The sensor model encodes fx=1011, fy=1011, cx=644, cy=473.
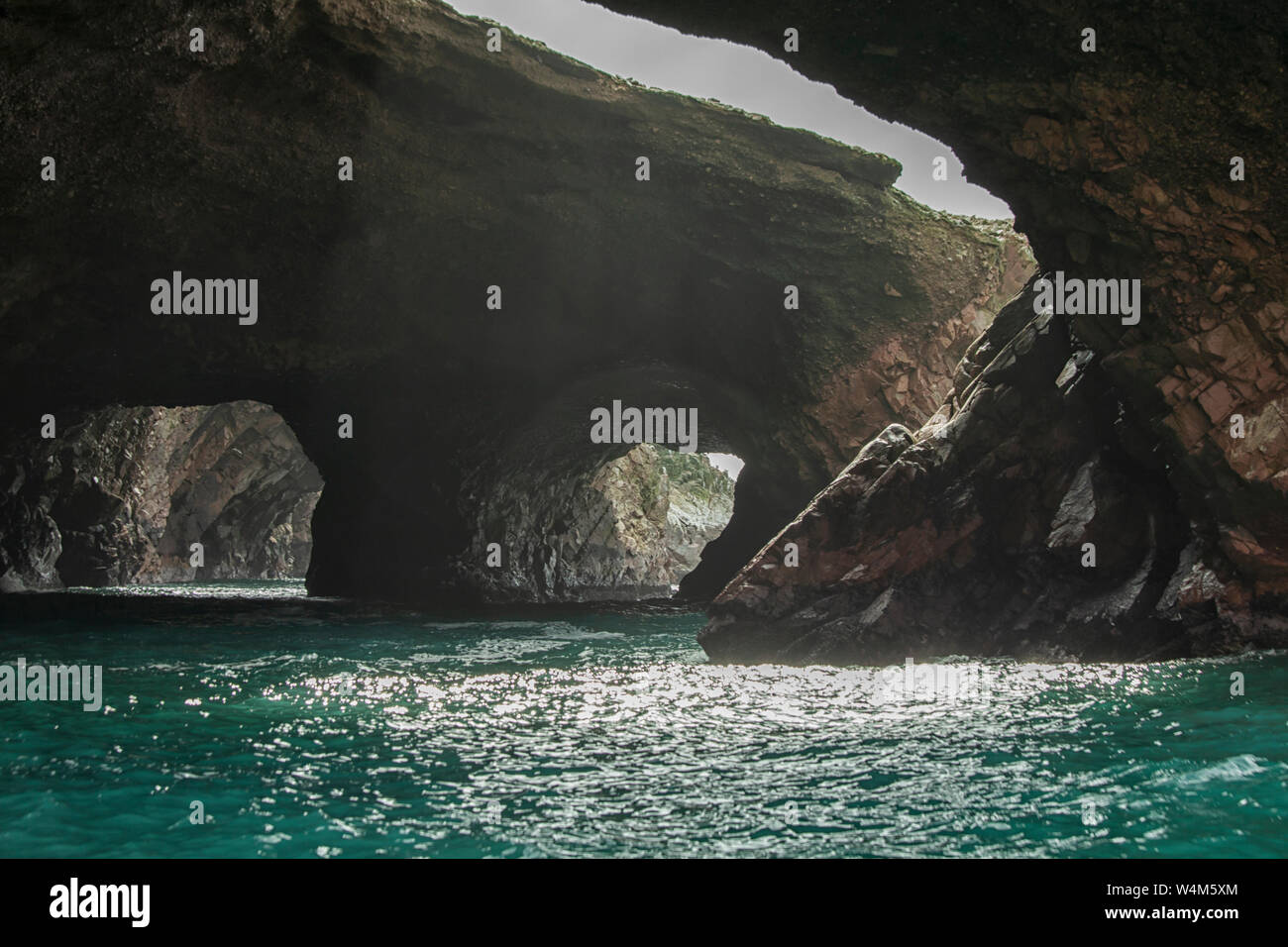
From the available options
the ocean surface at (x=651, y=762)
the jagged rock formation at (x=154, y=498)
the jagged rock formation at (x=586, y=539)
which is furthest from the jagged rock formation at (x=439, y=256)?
the ocean surface at (x=651, y=762)

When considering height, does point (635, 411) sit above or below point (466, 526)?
above

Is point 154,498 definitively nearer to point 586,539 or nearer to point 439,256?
point 586,539

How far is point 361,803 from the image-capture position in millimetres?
6344

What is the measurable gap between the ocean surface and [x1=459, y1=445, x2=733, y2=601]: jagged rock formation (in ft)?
60.0

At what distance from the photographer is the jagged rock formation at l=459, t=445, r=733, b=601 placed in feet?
105

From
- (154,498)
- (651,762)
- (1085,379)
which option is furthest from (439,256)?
(154,498)

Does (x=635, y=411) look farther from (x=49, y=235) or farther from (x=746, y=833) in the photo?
(x=746, y=833)

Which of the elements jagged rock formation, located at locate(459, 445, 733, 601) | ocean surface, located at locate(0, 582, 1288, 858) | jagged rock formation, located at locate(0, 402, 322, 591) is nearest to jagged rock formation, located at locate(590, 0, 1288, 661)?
ocean surface, located at locate(0, 582, 1288, 858)

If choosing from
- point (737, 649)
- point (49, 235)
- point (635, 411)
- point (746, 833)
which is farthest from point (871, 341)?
point (746, 833)

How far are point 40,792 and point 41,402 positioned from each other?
77.6 ft

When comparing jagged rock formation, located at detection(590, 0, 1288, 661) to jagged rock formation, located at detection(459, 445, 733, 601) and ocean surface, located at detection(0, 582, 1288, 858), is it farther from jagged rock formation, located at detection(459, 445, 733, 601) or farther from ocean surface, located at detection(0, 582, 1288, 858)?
jagged rock formation, located at detection(459, 445, 733, 601)

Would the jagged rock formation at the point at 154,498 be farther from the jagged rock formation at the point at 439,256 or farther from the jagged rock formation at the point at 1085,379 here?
the jagged rock formation at the point at 1085,379

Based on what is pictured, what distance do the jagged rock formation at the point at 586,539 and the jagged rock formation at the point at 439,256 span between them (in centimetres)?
77

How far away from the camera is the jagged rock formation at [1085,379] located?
12.1m
